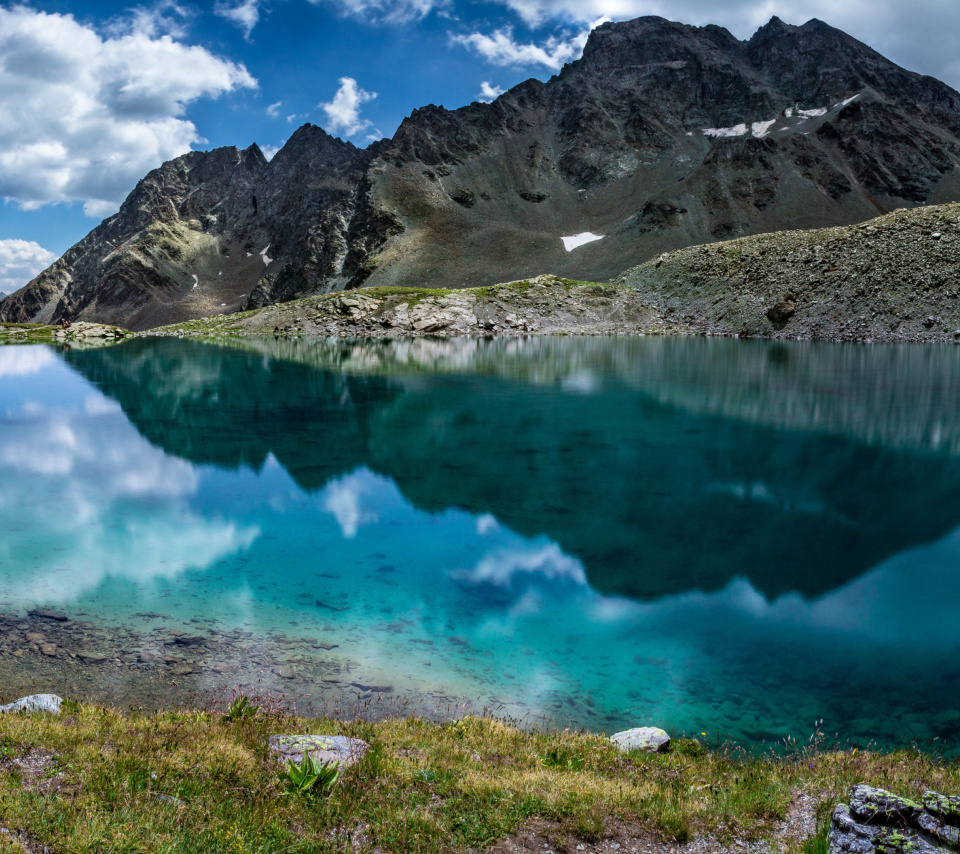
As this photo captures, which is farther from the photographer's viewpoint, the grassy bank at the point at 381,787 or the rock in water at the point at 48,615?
the rock in water at the point at 48,615

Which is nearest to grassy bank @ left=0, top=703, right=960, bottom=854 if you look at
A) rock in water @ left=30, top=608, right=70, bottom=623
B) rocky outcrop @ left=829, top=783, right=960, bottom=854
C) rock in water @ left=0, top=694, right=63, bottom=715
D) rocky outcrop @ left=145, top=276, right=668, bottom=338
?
rock in water @ left=0, top=694, right=63, bottom=715

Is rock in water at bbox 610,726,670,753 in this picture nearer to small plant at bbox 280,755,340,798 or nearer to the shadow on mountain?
small plant at bbox 280,755,340,798

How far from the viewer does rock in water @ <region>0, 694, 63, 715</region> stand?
8.80 m

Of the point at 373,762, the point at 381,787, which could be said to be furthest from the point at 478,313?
the point at 381,787

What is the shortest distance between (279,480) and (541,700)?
1694 cm

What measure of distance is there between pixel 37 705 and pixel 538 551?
11.9 meters

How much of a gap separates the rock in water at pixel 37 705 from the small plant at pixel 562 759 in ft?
21.9

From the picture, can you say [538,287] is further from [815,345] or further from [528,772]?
[528,772]

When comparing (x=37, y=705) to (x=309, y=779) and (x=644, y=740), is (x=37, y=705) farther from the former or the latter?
(x=644, y=740)

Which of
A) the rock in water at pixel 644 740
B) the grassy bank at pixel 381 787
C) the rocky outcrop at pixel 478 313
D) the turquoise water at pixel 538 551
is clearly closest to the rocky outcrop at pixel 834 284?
the rocky outcrop at pixel 478 313

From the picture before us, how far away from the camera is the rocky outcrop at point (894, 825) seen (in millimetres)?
5316

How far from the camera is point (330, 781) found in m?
6.79

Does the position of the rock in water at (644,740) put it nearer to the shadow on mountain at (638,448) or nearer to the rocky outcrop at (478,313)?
the shadow on mountain at (638,448)

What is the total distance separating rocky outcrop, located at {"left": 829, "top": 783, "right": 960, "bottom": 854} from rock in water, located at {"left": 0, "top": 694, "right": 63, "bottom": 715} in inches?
375
